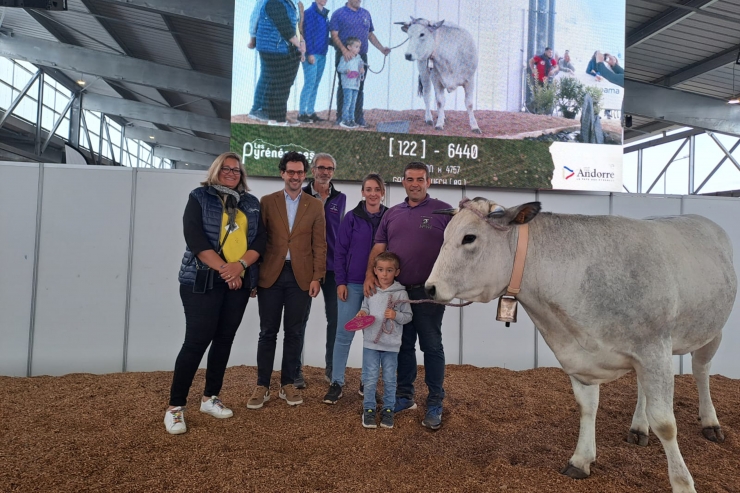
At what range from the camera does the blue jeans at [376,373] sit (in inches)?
128

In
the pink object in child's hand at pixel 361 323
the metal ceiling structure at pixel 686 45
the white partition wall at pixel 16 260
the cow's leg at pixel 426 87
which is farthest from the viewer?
the metal ceiling structure at pixel 686 45

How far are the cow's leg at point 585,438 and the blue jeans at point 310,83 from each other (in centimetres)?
364

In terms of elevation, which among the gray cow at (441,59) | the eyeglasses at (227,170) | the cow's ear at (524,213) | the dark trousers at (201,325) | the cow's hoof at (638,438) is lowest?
the cow's hoof at (638,438)

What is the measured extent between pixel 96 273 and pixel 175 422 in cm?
262

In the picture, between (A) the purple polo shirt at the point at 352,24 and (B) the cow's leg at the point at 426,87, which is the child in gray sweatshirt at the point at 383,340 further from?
(A) the purple polo shirt at the point at 352,24

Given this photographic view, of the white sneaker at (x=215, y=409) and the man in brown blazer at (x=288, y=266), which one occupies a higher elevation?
the man in brown blazer at (x=288, y=266)

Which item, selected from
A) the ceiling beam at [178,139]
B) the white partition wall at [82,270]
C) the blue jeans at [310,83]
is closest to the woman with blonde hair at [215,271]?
the blue jeans at [310,83]

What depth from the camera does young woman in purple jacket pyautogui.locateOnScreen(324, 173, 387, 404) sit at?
143 inches

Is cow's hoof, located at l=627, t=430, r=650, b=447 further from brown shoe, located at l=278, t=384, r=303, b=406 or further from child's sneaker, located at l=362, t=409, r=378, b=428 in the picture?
brown shoe, located at l=278, t=384, r=303, b=406

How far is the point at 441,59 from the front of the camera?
5270 millimetres

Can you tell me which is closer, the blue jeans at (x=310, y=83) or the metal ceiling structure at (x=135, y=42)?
the blue jeans at (x=310, y=83)

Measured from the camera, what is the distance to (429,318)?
3.27 m

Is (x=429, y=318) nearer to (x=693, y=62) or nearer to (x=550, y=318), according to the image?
(x=550, y=318)

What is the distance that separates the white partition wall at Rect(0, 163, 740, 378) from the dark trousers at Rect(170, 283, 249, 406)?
6.22 feet
